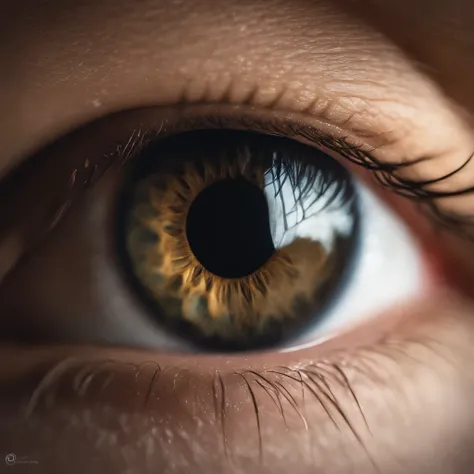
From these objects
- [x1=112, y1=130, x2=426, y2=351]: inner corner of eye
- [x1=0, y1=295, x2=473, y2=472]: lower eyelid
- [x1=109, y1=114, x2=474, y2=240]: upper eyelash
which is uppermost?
[x1=109, y1=114, x2=474, y2=240]: upper eyelash

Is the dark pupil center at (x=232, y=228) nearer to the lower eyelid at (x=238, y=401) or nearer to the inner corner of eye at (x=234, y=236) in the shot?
the inner corner of eye at (x=234, y=236)

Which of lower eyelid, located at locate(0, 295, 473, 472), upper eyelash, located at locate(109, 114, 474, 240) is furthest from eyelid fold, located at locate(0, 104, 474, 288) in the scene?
lower eyelid, located at locate(0, 295, 473, 472)

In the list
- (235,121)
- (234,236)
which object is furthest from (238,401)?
(235,121)

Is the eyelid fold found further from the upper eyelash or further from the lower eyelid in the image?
the lower eyelid

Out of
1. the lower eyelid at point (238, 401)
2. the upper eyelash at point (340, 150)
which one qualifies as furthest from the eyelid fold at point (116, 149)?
the lower eyelid at point (238, 401)

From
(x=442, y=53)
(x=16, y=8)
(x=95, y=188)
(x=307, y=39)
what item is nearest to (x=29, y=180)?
(x=95, y=188)

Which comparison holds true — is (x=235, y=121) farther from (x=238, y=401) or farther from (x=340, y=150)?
(x=238, y=401)
